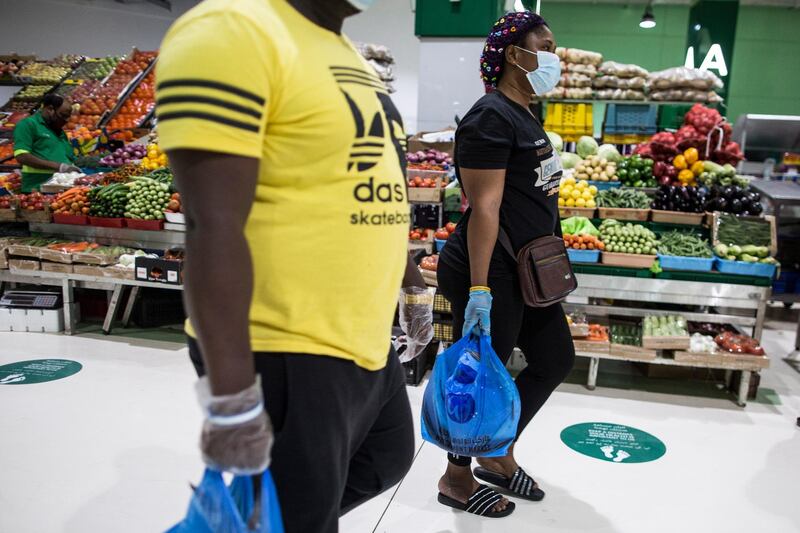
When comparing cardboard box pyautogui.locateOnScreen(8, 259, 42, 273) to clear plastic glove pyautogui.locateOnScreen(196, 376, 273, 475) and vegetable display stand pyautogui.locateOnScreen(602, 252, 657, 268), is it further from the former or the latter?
clear plastic glove pyautogui.locateOnScreen(196, 376, 273, 475)

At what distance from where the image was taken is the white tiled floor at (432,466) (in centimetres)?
266

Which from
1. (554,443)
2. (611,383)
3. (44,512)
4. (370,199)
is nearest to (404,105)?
(611,383)

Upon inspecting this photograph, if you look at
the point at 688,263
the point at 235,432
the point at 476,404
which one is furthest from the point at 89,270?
the point at 235,432

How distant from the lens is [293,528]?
119 cm

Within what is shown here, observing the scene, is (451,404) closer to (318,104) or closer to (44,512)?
A: (318,104)

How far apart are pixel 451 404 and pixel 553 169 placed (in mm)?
966

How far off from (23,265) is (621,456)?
4.59 meters

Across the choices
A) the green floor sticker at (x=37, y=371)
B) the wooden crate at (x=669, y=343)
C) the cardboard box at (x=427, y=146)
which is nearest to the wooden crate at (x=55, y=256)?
the green floor sticker at (x=37, y=371)

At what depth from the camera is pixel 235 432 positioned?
102 cm

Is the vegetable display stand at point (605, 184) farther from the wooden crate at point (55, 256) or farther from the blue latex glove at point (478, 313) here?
the wooden crate at point (55, 256)

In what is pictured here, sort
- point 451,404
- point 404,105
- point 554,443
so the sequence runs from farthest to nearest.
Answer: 1. point 404,105
2. point 554,443
3. point 451,404

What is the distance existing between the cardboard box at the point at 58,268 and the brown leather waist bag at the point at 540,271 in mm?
3917

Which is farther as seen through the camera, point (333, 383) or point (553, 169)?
point (553, 169)

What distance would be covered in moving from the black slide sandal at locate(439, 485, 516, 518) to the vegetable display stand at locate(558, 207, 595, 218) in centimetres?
250
